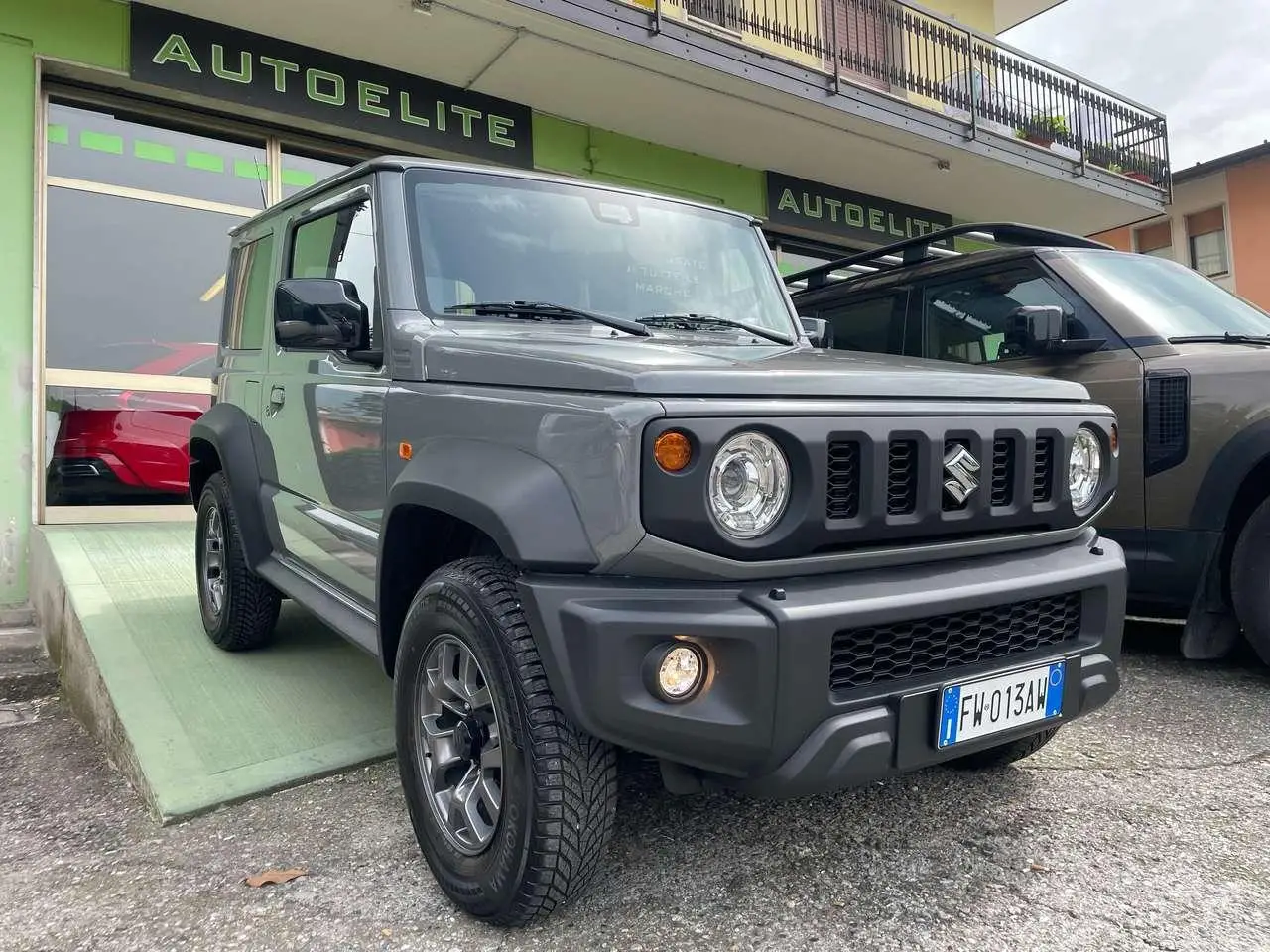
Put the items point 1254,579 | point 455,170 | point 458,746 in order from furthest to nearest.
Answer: point 1254,579 → point 455,170 → point 458,746

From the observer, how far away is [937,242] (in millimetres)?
4602

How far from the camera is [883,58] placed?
9.69m

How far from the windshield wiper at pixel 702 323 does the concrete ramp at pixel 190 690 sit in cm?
167

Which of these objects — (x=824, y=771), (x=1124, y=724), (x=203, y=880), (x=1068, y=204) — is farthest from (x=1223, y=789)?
(x=1068, y=204)

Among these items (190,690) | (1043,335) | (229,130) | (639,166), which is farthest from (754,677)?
(639,166)

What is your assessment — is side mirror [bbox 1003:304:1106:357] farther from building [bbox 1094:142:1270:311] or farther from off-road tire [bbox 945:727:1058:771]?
building [bbox 1094:142:1270:311]

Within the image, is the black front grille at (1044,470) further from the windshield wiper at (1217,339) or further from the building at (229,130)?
the building at (229,130)

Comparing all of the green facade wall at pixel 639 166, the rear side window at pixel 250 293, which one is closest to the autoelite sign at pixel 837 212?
the green facade wall at pixel 639 166

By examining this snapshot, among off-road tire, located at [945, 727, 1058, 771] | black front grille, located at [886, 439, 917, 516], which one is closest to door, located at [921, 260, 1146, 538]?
off-road tire, located at [945, 727, 1058, 771]

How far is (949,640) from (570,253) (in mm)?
1564

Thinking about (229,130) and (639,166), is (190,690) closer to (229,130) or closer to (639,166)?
(229,130)

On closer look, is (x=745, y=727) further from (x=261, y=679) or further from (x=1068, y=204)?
(x=1068, y=204)

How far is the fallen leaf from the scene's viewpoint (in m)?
2.27

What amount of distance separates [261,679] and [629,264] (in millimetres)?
2183
